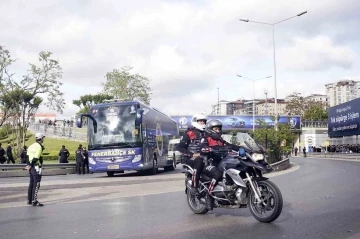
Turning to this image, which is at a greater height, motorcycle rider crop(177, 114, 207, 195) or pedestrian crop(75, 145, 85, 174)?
motorcycle rider crop(177, 114, 207, 195)

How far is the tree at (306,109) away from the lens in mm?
100688

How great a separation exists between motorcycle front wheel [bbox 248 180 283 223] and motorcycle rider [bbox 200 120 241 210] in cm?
77

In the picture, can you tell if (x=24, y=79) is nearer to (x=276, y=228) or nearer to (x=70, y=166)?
(x=70, y=166)

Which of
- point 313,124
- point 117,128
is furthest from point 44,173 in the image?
point 313,124

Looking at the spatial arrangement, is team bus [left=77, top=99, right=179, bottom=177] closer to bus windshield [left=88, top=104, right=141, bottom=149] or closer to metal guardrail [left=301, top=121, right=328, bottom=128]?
bus windshield [left=88, top=104, right=141, bottom=149]

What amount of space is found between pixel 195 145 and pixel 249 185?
132 centimetres

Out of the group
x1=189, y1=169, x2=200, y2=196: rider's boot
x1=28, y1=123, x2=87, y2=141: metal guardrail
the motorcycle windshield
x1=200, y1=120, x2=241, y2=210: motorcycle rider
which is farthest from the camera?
x1=28, y1=123, x2=87, y2=141: metal guardrail

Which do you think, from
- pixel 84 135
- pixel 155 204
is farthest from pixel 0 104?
pixel 155 204

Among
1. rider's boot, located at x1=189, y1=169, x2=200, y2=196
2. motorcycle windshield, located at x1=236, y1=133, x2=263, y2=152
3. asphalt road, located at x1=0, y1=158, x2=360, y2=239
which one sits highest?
motorcycle windshield, located at x1=236, y1=133, x2=263, y2=152

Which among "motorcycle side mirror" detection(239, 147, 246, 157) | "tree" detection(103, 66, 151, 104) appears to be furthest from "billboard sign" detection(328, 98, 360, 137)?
"motorcycle side mirror" detection(239, 147, 246, 157)

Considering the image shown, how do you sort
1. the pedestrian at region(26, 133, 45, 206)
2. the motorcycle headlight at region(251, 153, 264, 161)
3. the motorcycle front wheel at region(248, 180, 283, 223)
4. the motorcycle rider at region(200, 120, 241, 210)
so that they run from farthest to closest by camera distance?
the pedestrian at region(26, 133, 45, 206) → the motorcycle rider at region(200, 120, 241, 210) → the motorcycle headlight at region(251, 153, 264, 161) → the motorcycle front wheel at region(248, 180, 283, 223)

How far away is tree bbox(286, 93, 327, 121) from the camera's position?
101 m

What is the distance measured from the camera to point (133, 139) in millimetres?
21109

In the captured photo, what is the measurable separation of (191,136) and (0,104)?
35.6m
